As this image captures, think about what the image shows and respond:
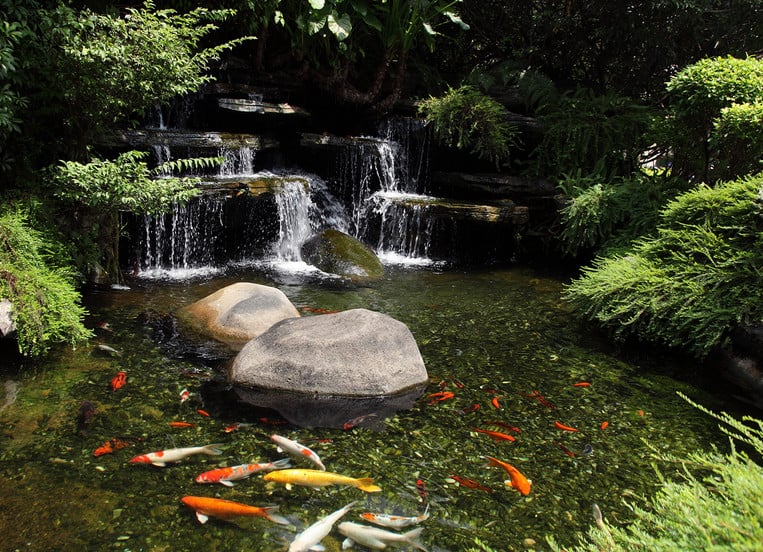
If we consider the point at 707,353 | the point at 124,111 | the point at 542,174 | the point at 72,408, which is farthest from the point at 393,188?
the point at 72,408

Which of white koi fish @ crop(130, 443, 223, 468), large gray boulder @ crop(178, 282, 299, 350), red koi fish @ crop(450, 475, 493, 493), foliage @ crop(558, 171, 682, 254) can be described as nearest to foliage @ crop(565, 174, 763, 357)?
foliage @ crop(558, 171, 682, 254)

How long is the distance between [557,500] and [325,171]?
8944mm

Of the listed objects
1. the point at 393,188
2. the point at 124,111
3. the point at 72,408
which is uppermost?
the point at 124,111

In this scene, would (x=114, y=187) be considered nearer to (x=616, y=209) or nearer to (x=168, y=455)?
(x=168, y=455)

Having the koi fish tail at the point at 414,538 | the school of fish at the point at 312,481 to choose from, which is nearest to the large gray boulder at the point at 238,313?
the school of fish at the point at 312,481

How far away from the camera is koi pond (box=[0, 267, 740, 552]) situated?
10.1 ft

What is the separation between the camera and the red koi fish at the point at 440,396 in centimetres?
465

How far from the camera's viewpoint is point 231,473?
3.40 m

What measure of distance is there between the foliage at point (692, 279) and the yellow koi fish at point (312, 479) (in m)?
3.74

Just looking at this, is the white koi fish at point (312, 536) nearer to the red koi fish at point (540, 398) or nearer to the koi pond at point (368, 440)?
the koi pond at point (368, 440)

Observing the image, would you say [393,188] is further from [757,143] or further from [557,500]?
[557,500]

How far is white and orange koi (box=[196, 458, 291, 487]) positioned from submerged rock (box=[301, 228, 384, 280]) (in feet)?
16.6

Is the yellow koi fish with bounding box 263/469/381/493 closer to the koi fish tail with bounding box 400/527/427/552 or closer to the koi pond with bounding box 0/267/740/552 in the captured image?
the koi pond with bounding box 0/267/740/552

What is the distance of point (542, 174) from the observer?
10797mm
